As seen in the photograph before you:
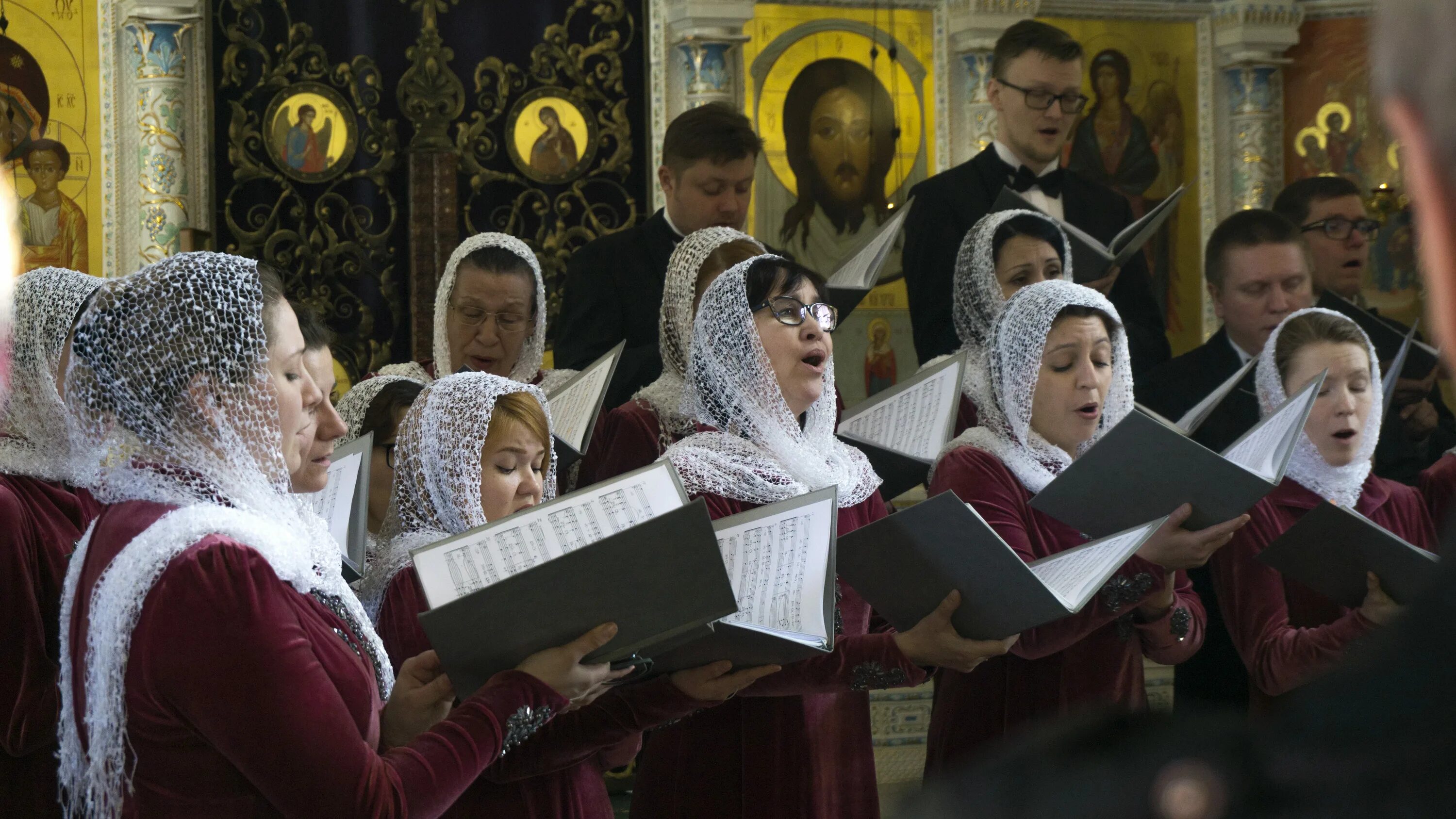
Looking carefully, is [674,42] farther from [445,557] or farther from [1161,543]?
[445,557]

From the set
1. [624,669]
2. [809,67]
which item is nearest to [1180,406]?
[624,669]

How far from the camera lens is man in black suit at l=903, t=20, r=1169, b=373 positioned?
4.73 meters

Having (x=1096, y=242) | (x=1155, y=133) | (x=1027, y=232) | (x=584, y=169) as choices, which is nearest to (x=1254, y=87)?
(x=1155, y=133)

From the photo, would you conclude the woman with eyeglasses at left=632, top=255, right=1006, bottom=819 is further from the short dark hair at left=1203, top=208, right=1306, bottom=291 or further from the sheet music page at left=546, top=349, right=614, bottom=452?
the short dark hair at left=1203, top=208, right=1306, bottom=291

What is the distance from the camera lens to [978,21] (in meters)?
8.70

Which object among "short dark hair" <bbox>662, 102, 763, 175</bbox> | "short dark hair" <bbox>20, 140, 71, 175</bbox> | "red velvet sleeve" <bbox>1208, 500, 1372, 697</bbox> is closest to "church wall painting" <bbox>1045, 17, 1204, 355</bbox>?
"short dark hair" <bbox>662, 102, 763, 175</bbox>

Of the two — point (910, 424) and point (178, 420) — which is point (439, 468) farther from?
point (910, 424)

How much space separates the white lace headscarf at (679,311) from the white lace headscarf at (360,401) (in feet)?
1.97

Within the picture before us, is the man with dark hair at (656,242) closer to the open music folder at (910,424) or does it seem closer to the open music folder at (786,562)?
the open music folder at (910,424)

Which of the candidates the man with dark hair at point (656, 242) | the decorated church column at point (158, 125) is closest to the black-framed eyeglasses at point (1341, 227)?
the man with dark hair at point (656, 242)

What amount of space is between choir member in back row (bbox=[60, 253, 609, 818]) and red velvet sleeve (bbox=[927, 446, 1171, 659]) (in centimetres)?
134

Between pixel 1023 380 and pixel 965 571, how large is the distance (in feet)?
3.21

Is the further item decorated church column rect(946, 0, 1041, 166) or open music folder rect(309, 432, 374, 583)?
decorated church column rect(946, 0, 1041, 166)

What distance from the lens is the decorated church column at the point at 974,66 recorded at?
8711 mm
